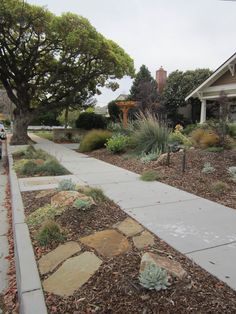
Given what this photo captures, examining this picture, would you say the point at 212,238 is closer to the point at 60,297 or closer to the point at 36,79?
the point at 60,297

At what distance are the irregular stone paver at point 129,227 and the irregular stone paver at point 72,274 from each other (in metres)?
0.72

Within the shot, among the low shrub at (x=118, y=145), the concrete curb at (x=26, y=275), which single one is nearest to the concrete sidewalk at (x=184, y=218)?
the concrete curb at (x=26, y=275)

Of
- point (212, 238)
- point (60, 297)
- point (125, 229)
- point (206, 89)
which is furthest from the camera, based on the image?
point (206, 89)

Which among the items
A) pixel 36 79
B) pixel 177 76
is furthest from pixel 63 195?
pixel 177 76

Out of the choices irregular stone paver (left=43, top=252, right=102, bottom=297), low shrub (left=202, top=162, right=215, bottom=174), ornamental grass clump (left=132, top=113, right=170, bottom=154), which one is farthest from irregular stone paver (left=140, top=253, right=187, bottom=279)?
ornamental grass clump (left=132, top=113, right=170, bottom=154)

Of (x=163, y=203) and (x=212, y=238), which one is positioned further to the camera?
(x=163, y=203)

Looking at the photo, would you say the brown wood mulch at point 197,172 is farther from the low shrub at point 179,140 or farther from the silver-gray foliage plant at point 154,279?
the silver-gray foliage plant at point 154,279

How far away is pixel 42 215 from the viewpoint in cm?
426

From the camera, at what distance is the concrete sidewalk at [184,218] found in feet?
10.3

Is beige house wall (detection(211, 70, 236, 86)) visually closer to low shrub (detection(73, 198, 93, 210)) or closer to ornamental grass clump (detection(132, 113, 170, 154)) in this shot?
ornamental grass clump (detection(132, 113, 170, 154))

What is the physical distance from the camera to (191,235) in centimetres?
374

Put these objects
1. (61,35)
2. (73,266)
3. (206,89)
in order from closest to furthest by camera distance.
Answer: (73,266)
(61,35)
(206,89)

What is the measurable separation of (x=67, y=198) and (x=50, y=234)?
1156mm

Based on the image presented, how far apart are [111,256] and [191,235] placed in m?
1.17
